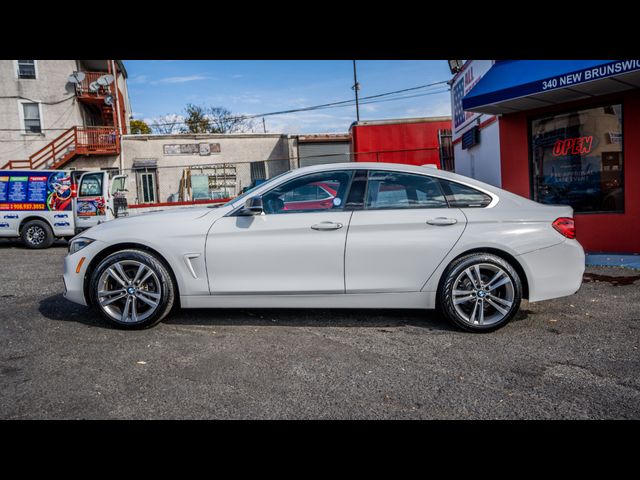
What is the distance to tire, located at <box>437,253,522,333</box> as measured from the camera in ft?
14.2

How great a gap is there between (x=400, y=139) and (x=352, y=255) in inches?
772

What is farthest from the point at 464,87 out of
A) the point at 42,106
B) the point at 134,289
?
the point at 42,106

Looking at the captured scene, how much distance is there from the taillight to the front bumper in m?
4.15

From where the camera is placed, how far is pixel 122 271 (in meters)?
4.47

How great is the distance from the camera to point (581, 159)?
8.77 m

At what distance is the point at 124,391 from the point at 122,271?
1566 millimetres

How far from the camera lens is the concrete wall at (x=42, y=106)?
24000 millimetres

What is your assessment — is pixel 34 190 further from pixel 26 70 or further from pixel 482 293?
pixel 26 70

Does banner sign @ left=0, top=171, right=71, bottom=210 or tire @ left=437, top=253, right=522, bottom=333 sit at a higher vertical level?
banner sign @ left=0, top=171, right=71, bottom=210

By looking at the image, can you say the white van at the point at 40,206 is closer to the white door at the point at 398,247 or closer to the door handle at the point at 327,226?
the door handle at the point at 327,226

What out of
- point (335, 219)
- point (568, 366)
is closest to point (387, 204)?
point (335, 219)

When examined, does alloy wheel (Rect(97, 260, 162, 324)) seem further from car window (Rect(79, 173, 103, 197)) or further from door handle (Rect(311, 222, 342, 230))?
car window (Rect(79, 173, 103, 197))

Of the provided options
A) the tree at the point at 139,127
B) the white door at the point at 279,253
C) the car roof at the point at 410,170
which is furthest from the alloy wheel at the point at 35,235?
the tree at the point at 139,127

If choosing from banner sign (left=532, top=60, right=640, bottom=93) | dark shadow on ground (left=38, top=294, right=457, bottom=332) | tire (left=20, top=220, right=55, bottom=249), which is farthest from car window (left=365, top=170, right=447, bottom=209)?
tire (left=20, top=220, right=55, bottom=249)
